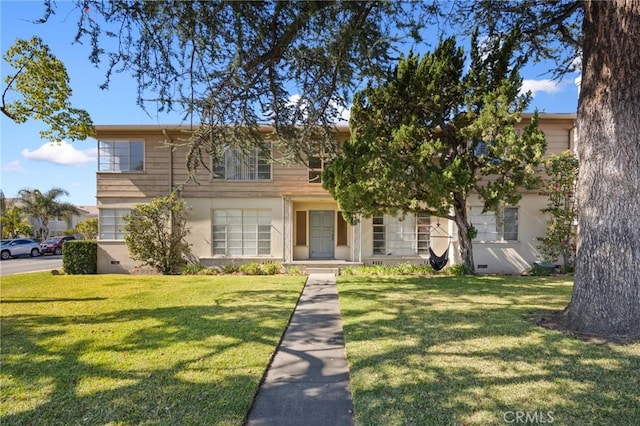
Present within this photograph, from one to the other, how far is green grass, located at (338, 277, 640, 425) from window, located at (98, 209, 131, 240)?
446 inches

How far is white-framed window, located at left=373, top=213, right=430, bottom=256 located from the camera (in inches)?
565

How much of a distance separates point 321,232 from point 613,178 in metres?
10.9

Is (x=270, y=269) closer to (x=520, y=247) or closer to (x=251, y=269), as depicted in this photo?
(x=251, y=269)

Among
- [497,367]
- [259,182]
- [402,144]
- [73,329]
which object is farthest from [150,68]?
[259,182]

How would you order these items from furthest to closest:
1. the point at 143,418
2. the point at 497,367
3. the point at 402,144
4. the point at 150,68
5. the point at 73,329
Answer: the point at 402,144, the point at 73,329, the point at 150,68, the point at 497,367, the point at 143,418

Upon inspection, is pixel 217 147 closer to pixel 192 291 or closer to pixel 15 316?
pixel 192 291

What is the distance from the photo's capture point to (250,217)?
14297 mm

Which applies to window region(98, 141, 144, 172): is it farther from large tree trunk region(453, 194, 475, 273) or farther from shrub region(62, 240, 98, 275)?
large tree trunk region(453, 194, 475, 273)

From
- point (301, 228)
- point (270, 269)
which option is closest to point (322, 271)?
point (270, 269)

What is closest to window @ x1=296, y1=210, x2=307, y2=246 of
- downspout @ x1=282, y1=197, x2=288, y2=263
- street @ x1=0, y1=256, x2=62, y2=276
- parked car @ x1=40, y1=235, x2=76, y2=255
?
downspout @ x1=282, y1=197, x2=288, y2=263

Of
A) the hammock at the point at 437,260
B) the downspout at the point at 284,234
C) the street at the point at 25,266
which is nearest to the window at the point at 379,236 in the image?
the hammock at the point at 437,260

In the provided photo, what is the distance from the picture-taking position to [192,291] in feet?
31.0

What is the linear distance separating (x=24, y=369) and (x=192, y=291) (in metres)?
5.23

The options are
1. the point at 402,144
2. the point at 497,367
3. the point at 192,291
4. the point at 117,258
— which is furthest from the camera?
the point at 117,258
